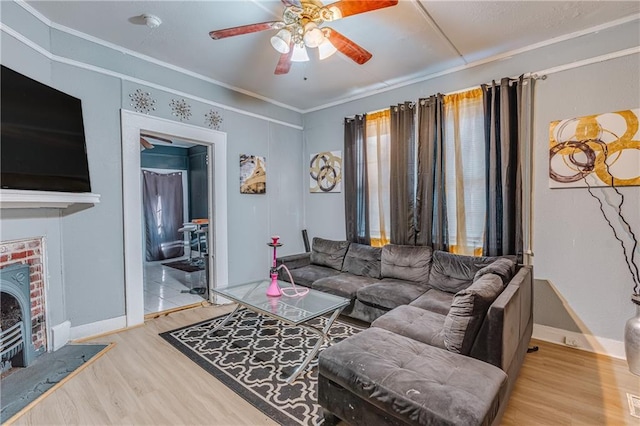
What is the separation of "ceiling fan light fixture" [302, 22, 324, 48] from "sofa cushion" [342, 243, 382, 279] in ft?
8.23

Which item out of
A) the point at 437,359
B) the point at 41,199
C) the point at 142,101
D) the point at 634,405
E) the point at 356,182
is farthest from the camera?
the point at 356,182

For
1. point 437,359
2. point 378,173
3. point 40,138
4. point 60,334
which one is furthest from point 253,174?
point 437,359

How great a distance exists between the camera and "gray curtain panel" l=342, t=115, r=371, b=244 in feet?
13.6

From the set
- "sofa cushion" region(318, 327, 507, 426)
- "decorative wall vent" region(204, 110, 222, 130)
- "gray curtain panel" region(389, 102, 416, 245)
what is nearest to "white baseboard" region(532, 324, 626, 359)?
"gray curtain panel" region(389, 102, 416, 245)

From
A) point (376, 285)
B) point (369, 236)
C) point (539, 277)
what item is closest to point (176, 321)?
point (376, 285)

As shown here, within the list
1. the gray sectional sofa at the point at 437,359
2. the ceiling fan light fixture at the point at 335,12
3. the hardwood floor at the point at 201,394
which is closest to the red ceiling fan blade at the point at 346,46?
the ceiling fan light fixture at the point at 335,12

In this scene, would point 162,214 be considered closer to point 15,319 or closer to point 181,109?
point 181,109

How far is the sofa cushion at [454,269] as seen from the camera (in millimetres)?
2998

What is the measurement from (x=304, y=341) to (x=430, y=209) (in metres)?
2.03

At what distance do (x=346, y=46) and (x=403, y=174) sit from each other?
1.87m

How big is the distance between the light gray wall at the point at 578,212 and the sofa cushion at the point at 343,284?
174cm

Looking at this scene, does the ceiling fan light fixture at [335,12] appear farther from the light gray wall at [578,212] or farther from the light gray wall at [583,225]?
the light gray wall at [583,225]

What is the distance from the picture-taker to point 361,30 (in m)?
2.71

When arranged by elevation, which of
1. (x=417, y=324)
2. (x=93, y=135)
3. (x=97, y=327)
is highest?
(x=93, y=135)
